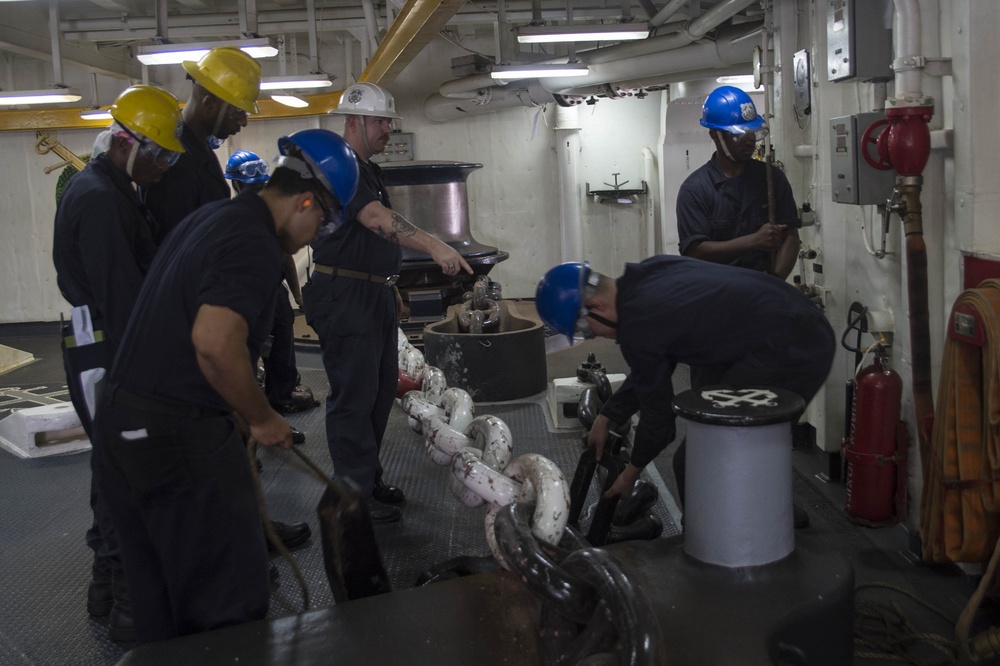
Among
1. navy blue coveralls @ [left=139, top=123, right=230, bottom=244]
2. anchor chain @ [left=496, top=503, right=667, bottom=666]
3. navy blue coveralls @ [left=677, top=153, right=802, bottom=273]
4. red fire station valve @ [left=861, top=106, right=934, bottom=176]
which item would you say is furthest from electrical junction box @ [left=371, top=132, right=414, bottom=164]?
anchor chain @ [left=496, top=503, right=667, bottom=666]

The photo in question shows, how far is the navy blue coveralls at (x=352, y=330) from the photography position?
3945 millimetres

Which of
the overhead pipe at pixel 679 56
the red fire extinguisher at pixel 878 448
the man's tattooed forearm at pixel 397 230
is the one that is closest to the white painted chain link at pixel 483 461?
the man's tattooed forearm at pixel 397 230

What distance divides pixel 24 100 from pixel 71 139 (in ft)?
7.43

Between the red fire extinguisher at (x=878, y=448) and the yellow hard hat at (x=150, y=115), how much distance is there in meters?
2.83

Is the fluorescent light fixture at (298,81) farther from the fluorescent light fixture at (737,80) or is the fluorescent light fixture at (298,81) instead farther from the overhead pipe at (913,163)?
the overhead pipe at (913,163)

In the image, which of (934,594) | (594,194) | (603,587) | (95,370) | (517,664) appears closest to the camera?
(603,587)

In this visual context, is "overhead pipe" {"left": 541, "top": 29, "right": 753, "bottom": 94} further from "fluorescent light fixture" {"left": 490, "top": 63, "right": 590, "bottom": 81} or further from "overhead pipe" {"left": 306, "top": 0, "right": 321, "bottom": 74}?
"overhead pipe" {"left": 306, "top": 0, "right": 321, "bottom": 74}

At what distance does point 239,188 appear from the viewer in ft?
19.8

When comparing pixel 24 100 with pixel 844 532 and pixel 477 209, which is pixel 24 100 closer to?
pixel 477 209

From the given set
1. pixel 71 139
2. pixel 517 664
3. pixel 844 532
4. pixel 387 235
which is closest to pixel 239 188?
pixel 387 235

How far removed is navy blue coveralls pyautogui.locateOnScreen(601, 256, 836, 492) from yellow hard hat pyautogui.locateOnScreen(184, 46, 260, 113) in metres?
1.71

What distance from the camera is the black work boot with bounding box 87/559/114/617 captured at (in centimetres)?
331

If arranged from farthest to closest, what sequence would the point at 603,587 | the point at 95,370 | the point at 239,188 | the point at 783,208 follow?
the point at 239,188 < the point at 783,208 < the point at 95,370 < the point at 603,587

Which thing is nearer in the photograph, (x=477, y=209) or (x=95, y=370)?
(x=95, y=370)
